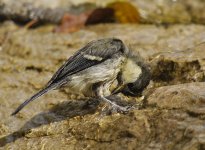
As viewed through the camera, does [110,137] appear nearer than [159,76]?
Yes

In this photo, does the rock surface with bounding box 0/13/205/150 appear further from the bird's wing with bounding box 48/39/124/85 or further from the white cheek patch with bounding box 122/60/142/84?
the bird's wing with bounding box 48/39/124/85

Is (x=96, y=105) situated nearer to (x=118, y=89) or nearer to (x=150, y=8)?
(x=118, y=89)

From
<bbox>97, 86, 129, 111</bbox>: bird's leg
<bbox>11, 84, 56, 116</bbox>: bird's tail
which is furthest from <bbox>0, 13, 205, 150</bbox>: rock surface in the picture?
<bbox>11, 84, 56, 116</bbox>: bird's tail

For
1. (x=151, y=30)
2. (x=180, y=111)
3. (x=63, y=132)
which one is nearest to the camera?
(x=180, y=111)

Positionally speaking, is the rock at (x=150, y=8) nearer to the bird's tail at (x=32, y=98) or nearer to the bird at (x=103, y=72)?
the bird at (x=103, y=72)

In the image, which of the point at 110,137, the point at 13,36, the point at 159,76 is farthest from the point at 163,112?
the point at 13,36

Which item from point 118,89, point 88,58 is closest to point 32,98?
point 88,58

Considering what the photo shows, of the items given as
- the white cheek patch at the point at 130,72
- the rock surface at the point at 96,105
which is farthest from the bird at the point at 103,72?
the rock surface at the point at 96,105

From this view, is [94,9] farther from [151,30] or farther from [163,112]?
[163,112]
